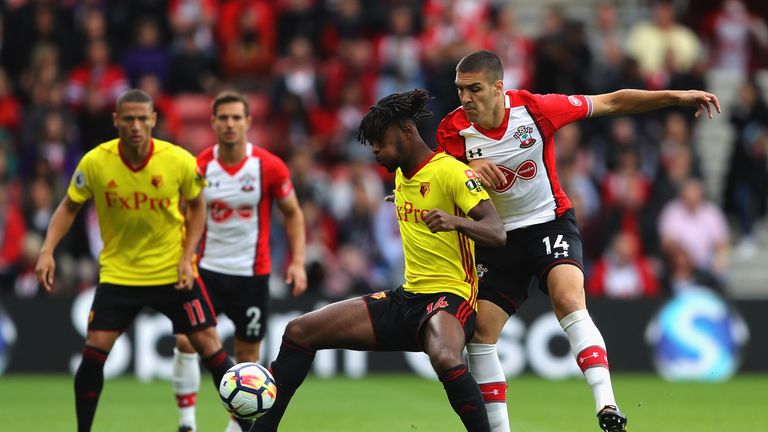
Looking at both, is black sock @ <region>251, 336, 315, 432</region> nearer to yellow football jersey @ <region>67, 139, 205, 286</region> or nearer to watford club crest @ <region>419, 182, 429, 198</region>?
watford club crest @ <region>419, 182, 429, 198</region>

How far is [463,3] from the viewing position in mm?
19578

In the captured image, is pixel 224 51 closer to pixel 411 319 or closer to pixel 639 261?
pixel 639 261

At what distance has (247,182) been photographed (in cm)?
1041

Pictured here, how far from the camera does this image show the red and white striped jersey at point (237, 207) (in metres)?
10.4

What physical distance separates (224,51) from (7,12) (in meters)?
3.02

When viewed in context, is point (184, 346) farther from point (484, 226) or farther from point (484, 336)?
point (484, 226)

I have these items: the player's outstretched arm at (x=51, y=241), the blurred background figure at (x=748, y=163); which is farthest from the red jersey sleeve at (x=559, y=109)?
the blurred background figure at (x=748, y=163)

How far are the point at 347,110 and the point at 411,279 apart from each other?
388 inches

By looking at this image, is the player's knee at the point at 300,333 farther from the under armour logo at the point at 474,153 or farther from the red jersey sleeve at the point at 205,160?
the red jersey sleeve at the point at 205,160

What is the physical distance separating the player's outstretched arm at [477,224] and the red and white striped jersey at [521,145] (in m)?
0.94

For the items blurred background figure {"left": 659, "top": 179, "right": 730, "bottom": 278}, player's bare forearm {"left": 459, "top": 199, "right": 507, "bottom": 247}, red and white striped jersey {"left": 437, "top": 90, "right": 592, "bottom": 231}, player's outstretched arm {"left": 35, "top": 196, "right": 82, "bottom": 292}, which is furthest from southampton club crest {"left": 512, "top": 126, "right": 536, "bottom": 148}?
blurred background figure {"left": 659, "top": 179, "right": 730, "bottom": 278}

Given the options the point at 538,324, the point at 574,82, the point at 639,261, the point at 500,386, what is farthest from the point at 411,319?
the point at 574,82

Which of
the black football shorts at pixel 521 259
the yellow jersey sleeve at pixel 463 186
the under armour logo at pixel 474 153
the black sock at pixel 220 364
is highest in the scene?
the under armour logo at pixel 474 153

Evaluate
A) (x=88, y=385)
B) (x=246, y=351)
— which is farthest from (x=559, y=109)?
(x=88, y=385)
